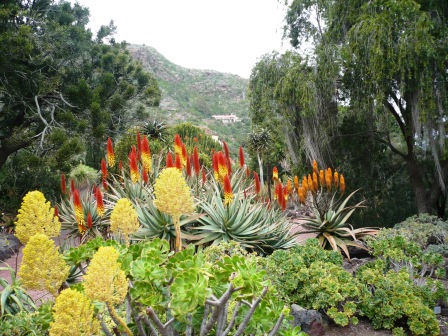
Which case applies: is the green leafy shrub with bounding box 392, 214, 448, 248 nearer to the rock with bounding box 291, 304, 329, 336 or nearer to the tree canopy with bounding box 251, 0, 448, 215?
the tree canopy with bounding box 251, 0, 448, 215

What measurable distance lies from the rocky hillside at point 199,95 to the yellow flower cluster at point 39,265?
34.1 metres

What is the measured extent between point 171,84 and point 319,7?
138 ft

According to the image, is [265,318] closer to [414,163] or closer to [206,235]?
[206,235]

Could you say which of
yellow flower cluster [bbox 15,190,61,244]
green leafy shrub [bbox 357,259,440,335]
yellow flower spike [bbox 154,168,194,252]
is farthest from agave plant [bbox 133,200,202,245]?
yellow flower cluster [bbox 15,190,61,244]

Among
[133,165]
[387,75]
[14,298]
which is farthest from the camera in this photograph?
[387,75]

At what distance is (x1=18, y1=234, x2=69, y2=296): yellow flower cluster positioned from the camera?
65.9 inches

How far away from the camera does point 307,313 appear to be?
354cm

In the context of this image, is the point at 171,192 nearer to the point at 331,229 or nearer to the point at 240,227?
the point at 240,227

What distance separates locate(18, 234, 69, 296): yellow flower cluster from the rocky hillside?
112 ft

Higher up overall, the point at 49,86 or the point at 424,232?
the point at 49,86

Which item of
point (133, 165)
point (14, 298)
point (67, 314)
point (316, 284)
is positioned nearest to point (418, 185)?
point (316, 284)

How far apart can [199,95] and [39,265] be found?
49.2 meters

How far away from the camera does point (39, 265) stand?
1.70 m

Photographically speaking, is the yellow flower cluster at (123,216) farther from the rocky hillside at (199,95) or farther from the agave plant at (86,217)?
the rocky hillside at (199,95)
